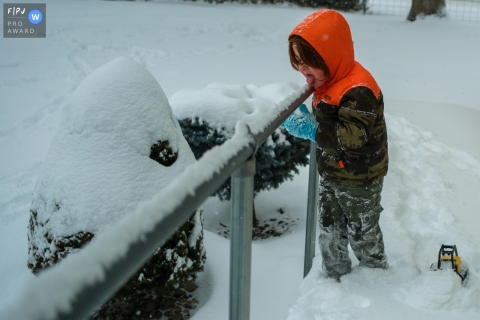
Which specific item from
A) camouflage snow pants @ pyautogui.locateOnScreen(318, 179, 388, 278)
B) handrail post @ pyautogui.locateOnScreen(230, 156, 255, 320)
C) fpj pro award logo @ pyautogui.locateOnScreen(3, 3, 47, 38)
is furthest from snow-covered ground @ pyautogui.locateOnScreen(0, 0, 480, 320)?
handrail post @ pyautogui.locateOnScreen(230, 156, 255, 320)

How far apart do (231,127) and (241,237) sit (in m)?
2.23

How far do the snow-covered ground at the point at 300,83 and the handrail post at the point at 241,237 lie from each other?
0.47m

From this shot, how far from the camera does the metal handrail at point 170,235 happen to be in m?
0.53

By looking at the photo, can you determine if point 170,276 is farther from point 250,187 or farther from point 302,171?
point 302,171

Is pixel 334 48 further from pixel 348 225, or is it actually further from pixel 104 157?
pixel 104 157

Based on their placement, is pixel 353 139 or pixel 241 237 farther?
pixel 353 139

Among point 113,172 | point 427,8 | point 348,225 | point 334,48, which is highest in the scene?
point 427,8

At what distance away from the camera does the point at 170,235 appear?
741mm

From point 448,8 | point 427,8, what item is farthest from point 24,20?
point 448,8

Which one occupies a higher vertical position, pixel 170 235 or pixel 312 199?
pixel 170 235

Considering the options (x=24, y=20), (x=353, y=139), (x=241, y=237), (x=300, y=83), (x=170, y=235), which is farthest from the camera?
(x=24, y=20)

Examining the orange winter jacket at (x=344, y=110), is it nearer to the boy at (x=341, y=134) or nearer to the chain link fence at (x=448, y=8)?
the boy at (x=341, y=134)

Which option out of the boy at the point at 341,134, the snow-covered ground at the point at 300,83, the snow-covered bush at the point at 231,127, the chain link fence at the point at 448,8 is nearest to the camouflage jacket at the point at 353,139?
the boy at the point at 341,134

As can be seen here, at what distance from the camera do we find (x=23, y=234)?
11.8 feet
